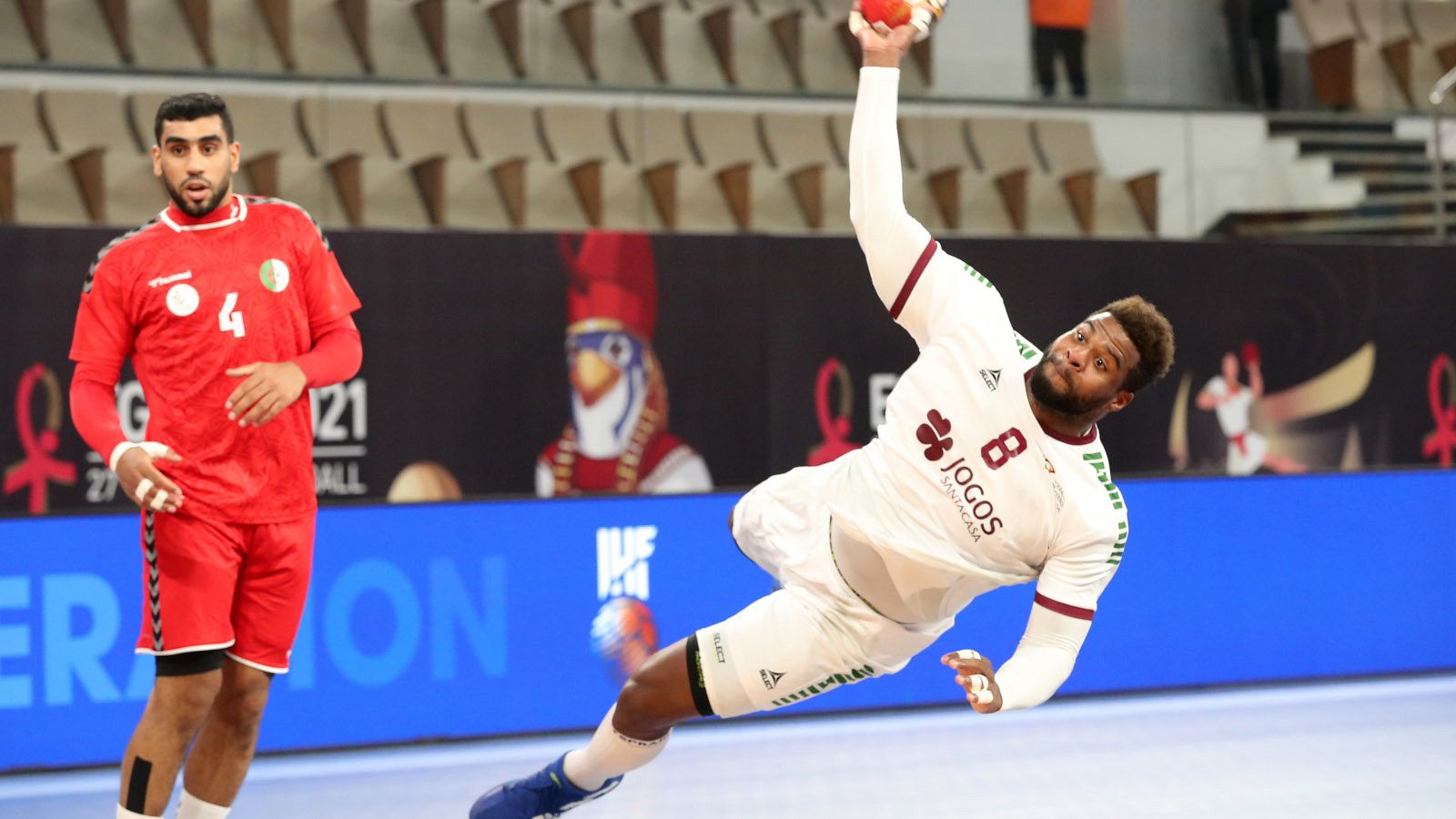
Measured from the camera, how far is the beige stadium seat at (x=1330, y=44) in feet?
36.7

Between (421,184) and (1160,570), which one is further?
(421,184)

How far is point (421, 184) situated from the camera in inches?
371

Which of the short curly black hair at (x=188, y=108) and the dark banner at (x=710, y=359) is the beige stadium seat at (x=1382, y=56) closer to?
the dark banner at (x=710, y=359)

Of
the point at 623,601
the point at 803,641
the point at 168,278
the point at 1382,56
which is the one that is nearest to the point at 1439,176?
the point at 1382,56

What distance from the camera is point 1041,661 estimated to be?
3.76 meters

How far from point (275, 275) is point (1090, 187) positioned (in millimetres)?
7357

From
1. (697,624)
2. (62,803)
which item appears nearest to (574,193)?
(697,624)

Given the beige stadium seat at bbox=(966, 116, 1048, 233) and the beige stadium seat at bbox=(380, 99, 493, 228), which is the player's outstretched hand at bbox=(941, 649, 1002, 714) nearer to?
the beige stadium seat at bbox=(380, 99, 493, 228)

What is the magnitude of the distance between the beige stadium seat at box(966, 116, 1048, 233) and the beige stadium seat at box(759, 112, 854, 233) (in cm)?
86

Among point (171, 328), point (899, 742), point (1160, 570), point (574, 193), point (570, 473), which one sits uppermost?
point (574, 193)

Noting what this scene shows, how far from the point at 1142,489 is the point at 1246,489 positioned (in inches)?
21.4

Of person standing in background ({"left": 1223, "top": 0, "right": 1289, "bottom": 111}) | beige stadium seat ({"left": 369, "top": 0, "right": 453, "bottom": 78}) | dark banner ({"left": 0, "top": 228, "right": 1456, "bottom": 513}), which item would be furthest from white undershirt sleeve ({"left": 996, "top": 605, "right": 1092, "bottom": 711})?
person standing in background ({"left": 1223, "top": 0, "right": 1289, "bottom": 111})

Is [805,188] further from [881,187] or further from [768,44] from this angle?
[881,187]

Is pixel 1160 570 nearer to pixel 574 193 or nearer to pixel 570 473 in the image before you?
pixel 570 473
